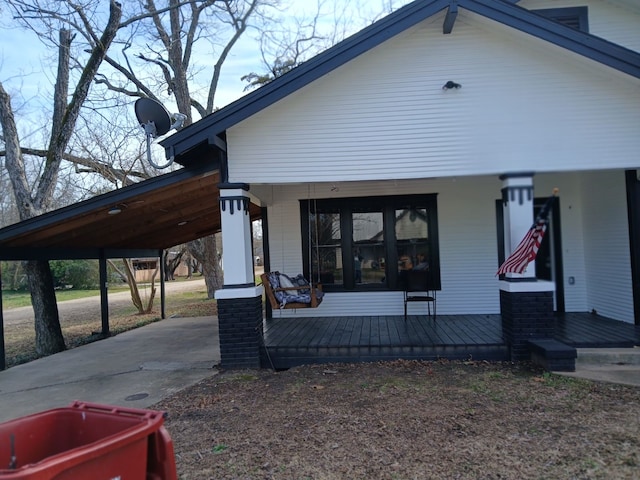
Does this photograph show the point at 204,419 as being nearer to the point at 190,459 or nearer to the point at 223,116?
the point at 190,459

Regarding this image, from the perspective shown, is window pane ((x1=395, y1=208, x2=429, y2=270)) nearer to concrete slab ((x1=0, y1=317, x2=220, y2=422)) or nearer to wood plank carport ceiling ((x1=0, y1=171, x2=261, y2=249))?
wood plank carport ceiling ((x1=0, y1=171, x2=261, y2=249))

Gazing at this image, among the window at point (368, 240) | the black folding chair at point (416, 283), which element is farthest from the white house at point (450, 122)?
the window at point (368, 240)

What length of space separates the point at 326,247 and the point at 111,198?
12.1 ft

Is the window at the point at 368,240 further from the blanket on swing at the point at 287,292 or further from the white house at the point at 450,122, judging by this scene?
the white house at the point at 450,122

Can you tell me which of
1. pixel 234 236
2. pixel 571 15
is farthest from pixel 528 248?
pixel 571 15

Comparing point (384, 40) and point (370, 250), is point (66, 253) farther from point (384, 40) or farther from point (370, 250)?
point (384, 40)

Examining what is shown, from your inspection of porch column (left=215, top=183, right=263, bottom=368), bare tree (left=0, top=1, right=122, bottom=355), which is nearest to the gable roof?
porch column (left=215, top=183, right=263, bottom=368)

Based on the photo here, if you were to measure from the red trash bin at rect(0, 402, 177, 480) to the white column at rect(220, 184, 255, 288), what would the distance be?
3234mm

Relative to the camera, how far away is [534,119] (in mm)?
5441

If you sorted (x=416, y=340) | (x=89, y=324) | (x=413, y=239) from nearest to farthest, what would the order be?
(x=416, y=340), (x=413, y=239), (x=89, y=324)

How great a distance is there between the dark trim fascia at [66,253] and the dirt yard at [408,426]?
12.9ft

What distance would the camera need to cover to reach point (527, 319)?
546 centimetres

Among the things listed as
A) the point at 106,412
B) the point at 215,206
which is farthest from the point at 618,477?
the point at 215,206

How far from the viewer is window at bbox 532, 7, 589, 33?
694 centimetres
